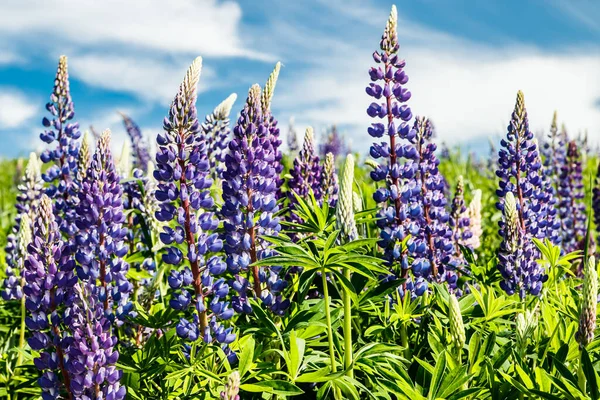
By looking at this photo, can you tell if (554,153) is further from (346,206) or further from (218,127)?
(346,206)

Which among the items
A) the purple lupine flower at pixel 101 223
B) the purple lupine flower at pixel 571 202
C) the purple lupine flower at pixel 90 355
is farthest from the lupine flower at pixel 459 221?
the purple lupine flower at pixel 90 355

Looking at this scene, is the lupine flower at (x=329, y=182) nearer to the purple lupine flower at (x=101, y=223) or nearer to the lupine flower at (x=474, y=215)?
the purple lupine flower at (x=101, y=223)

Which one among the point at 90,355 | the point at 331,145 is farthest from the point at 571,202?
the point at 331,145

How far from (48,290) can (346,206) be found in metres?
1.26

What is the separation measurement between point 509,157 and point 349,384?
7.03 feet

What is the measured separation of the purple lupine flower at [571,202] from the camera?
6066mm

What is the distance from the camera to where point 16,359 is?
12.5 feet

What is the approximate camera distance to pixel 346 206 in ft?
7.80

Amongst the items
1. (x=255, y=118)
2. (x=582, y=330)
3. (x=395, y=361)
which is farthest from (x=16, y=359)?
(x=582, y=330)

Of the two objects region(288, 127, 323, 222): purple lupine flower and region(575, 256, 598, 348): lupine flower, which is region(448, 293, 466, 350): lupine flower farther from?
region(288, 127, 323, 222): purple lupine flower

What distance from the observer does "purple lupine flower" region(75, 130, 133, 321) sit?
2777 mm

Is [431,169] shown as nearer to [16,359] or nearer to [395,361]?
[395,361]

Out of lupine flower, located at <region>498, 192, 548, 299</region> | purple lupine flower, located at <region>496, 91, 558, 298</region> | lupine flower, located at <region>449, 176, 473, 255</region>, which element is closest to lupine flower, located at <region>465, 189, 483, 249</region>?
lupine flower, located at <region>449, 176, 473, 255</region>

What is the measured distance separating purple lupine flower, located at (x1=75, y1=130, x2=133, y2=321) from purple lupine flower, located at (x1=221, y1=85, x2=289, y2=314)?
50cm
